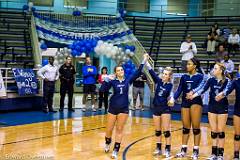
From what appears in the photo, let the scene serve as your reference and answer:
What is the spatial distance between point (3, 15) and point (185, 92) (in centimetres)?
1411

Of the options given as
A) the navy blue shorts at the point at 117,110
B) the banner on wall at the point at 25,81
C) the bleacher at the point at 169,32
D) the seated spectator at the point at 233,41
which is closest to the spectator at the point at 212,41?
the bleacher at the point at 169,32

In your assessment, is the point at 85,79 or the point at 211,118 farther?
the point at 85,79

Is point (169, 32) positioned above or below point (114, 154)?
above

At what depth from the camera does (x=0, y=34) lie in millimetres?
18766

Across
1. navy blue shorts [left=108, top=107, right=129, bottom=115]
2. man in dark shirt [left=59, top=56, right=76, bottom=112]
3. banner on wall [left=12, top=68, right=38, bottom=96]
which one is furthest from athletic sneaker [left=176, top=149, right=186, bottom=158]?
banner on wall [left=12, top=68, right=38, bottom=96]

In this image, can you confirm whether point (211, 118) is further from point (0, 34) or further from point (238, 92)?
point (0, 34)

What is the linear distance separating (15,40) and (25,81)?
16.9 ft

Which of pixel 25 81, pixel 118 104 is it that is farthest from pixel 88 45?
pixel 118 104

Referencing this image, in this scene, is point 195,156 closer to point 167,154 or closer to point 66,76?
point 167,154

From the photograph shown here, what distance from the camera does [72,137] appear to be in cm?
989

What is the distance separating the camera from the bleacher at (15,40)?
1709cm

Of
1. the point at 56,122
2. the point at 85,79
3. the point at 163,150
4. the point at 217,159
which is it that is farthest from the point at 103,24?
the point at 217,159

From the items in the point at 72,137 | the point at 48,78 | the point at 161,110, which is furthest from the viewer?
the point at 48,78

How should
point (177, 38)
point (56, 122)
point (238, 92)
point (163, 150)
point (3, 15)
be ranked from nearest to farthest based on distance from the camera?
point (238, 92) < point (163, 150) < point (56, 122) < point (3, 15) < point (177, 38)
